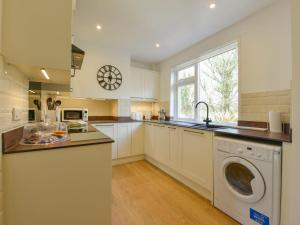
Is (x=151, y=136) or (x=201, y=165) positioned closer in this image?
(x=201, y=165)

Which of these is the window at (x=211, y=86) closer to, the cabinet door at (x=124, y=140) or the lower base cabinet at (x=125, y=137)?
the lower base cabinet at (x=125, y=137)

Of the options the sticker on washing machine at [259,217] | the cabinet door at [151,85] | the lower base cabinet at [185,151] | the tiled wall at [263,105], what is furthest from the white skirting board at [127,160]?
the sticker on washing machine at [259,217]

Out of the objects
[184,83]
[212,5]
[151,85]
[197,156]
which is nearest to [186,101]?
[184,83]

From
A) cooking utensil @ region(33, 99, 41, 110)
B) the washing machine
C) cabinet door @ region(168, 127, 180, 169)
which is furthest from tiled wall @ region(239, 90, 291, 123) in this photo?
cooking utensil @ region(33, 99, 41, 110)

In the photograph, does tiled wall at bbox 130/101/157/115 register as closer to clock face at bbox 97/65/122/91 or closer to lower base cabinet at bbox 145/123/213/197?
clock face at bbox 97/65/122/91

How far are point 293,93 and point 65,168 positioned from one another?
5.81ft

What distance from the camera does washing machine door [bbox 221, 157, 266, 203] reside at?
4.32 feet

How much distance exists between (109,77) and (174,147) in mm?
1989

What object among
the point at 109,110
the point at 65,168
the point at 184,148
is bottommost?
the point at 184,148

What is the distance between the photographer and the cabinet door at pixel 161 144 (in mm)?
2666

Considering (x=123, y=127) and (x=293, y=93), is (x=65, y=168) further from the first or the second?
(x=123, y=127)

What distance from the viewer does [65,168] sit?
1.03m

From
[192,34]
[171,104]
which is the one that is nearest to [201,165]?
[171,104]

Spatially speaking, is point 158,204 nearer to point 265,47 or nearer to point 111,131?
point 111,131
